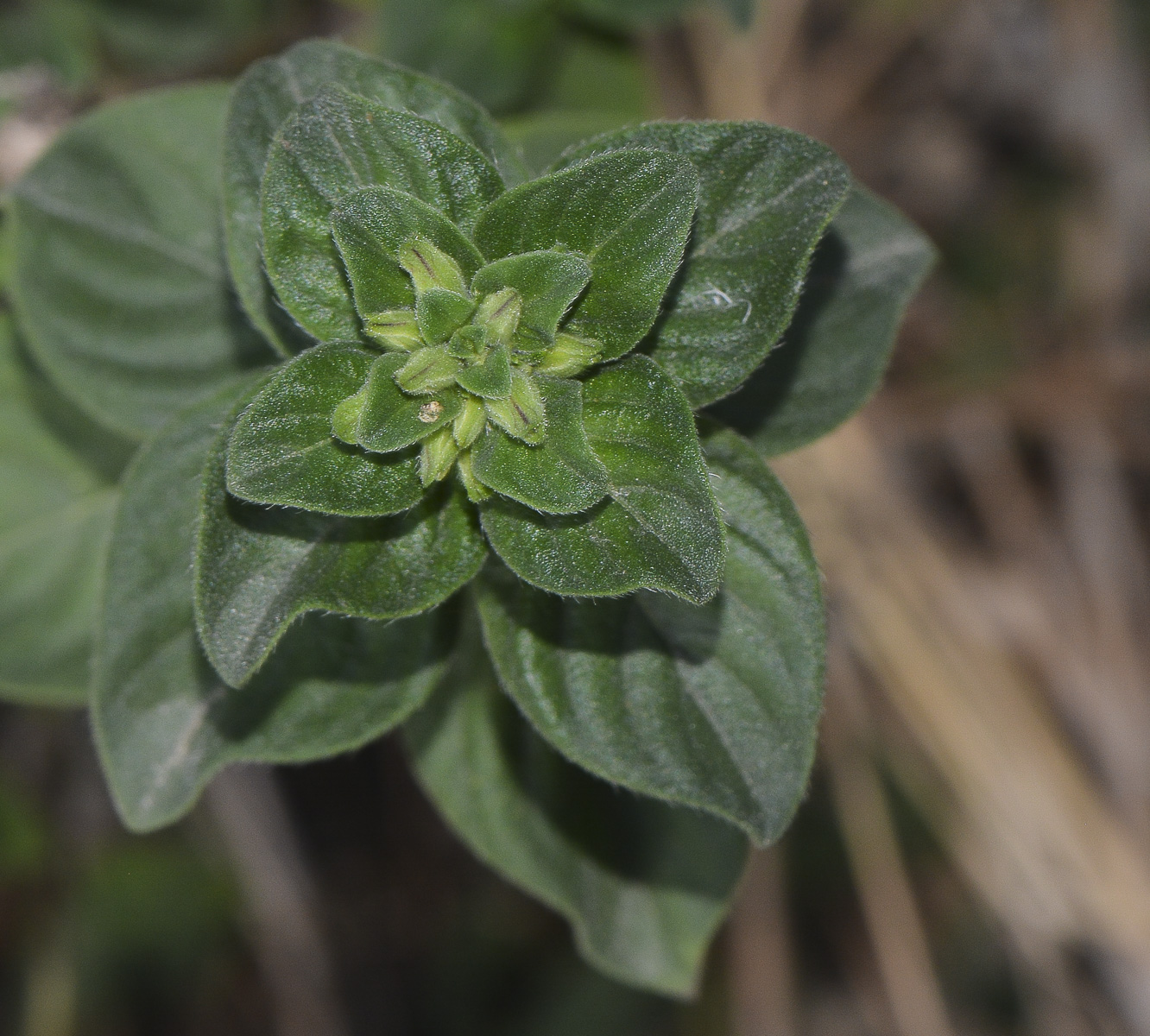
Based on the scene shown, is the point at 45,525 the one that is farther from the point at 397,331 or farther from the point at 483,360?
the point at 483,360

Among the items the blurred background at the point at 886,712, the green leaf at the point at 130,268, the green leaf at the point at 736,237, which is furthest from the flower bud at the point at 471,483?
the blurred background at the point at 886,712

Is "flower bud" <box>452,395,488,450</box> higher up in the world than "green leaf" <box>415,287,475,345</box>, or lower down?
lower down

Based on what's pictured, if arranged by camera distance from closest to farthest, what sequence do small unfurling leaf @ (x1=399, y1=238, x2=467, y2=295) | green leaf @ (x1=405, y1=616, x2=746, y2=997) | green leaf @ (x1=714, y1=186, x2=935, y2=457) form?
small unfurling leaf @ (x1=399, y1=238, x2=467, y2=295) < green leaf @ (x1=714, y1=186, x2=935, y2=457) < green leaf @ (x1=405, y1=616, x2=746, y2=997)

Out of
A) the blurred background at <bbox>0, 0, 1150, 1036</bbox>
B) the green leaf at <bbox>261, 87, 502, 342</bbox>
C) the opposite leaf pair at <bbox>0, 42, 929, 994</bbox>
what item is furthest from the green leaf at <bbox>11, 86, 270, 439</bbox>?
the blurred background at <bbox>0, 0, 1150, 1036</bbox>

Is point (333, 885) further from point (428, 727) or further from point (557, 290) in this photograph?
point (557, 290)

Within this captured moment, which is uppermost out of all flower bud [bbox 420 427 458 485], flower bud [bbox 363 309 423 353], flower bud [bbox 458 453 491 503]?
flower bud [bbox 363 309 423 353]

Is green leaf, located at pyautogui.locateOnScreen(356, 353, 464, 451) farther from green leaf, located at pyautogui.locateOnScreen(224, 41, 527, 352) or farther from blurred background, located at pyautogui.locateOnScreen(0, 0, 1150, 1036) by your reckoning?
blurred background, located at pyautogui.locateOnScreen(0, 0, 1150, 1036)

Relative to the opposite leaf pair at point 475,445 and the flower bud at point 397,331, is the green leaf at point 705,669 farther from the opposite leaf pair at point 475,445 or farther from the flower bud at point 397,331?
the flower bud at point 397,331

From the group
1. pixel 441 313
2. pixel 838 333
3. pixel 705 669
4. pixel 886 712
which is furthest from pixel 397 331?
pixel 886 712
